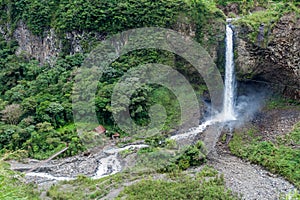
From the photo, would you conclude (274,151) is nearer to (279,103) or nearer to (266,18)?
(279,103)

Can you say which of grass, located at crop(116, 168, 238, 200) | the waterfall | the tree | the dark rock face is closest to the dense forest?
the tree

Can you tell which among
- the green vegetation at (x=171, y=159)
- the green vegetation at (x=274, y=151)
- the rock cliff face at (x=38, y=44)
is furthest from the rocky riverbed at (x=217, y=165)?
the rock cliff face at (x=38, y=44)

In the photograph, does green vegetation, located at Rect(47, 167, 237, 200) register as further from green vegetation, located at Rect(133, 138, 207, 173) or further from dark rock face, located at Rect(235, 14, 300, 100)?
dark rock face, located at Rect(235, 14, 300, 100)

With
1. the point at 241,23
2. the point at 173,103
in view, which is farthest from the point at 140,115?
the point at 241,23

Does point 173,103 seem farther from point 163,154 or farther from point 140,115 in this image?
point 163,154

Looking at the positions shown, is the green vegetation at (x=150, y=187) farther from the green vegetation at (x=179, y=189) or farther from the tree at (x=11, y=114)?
the tree at (x=11, y=114)

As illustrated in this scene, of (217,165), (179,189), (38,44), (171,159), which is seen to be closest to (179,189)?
(179,189)
